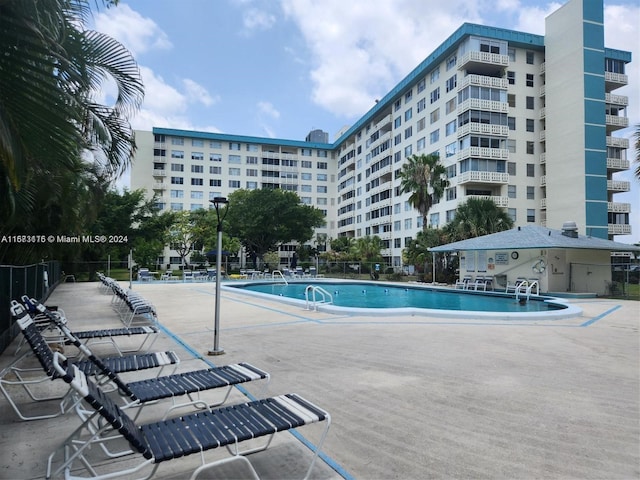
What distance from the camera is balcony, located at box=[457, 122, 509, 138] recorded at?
40.8 meters

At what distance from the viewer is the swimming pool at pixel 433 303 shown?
1260 cm

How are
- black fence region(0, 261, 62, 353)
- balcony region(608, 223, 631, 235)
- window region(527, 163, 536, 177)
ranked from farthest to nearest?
1. window region(527, 163, 536, 177)
2. balcony region(608, 223, 631, 235)
3. black fence region(0, 261, 62, 353)

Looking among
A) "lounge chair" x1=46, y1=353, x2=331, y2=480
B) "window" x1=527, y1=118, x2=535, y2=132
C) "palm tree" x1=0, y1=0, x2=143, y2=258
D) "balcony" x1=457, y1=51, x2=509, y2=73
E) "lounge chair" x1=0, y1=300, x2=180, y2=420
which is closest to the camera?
"palm tree" x1=0, y1=0, x2=143, y2=258

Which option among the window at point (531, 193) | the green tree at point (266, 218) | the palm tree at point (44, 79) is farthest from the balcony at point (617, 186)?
the palm tree at point (44, 79)

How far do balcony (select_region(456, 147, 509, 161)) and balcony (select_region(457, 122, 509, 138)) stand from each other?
1505mm

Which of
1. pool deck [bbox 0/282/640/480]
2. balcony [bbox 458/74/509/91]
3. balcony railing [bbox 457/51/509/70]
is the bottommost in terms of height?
pool deck [bbox 0/282/640/480]

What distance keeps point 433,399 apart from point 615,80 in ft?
172

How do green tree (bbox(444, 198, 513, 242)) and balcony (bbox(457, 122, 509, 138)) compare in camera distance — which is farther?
balcony (bbox(457, 122, 509, 138))

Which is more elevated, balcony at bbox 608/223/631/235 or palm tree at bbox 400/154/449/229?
palm tree at bbox 400/154/449/229

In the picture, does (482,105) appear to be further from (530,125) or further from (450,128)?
(530,125)

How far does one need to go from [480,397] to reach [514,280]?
67.1 feet

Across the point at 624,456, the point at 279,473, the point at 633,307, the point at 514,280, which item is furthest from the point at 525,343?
the point at 514,280

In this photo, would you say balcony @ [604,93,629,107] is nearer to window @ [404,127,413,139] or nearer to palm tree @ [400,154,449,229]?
window @ [404,127,413,139]

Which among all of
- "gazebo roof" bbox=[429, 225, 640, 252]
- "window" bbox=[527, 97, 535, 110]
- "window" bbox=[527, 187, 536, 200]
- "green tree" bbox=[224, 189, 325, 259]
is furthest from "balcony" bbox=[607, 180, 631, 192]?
"green tree" bbox=[224, 189, 325, 259]
